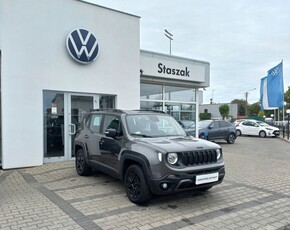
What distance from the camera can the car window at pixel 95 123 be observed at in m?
6.99

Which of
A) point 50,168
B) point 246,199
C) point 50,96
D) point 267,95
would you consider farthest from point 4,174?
point 267,95

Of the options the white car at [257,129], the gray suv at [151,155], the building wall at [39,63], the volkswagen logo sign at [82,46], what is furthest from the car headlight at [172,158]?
the white car at [257,129]

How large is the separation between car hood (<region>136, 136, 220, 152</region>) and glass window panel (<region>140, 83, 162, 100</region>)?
24.9 ft

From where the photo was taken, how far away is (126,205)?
16.9 ft

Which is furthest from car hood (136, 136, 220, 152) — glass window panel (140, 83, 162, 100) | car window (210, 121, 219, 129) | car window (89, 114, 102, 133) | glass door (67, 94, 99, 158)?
car window (210, 121, 219, 129)

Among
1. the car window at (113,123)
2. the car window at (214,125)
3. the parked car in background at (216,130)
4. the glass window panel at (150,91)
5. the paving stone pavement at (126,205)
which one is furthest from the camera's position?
the car window at (214,125)

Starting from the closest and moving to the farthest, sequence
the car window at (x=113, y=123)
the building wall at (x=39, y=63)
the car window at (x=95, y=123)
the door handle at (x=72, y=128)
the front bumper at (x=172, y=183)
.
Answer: the front bumper at (x=172, y=183), the car window at (x=113, y=123), the car window at (x=95, y=123), the building wall at (x=39, y=63), the door handle at (x=72, y=128)

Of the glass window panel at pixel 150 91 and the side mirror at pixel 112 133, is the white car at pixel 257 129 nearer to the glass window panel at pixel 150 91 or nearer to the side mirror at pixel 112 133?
the glass window panel at pixel 150 91

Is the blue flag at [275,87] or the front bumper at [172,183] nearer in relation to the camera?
the front bumper at [172,183]

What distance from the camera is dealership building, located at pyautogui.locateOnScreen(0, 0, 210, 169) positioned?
8461 mm

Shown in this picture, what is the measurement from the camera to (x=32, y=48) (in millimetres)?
8820

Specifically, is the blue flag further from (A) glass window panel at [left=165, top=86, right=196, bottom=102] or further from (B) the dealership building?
(B) the dealership building

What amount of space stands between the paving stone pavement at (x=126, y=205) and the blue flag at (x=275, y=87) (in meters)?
15.8

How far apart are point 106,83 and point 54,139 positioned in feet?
8.92
